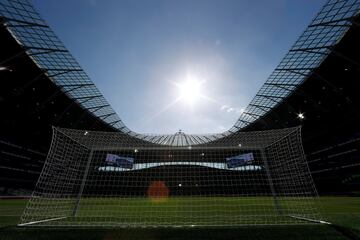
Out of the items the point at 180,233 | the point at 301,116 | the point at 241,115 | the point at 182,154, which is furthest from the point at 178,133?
the point at 241,115

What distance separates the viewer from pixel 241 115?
43625 millimetres

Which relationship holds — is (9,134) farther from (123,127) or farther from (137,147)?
(137,147)

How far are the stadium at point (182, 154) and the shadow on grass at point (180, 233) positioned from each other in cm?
5

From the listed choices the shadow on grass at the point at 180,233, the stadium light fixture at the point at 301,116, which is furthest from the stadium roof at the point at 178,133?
the shadow on grass at the point at 180,233

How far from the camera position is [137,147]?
10148 millimetres

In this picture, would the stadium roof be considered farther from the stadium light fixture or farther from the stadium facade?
the stadium light fixture

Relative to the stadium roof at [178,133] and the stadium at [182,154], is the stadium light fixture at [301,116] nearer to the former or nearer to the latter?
the stadium at [182,154]

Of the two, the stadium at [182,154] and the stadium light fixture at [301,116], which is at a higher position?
the stadium light fixture at [301,116]

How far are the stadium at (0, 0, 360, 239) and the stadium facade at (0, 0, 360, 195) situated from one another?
15cm

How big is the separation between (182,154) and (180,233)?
5.70 meters

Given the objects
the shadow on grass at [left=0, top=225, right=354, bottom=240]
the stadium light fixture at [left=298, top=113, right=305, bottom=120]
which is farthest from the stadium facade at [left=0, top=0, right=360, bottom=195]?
the shadow on grass at [left=0, top=225, right=354, bottom=240]

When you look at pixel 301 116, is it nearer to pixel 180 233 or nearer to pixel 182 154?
pixel 182 154

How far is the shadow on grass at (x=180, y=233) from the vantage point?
5.74 metres

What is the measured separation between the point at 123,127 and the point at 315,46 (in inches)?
1452
